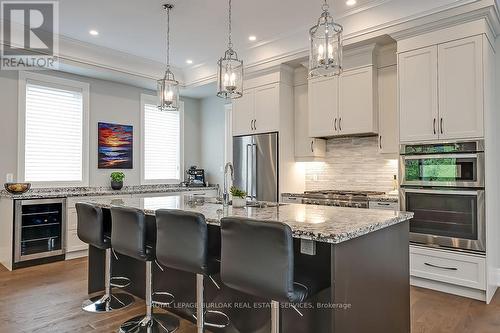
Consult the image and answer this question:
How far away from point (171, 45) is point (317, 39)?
3.22m

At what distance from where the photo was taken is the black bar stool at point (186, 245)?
2.08m

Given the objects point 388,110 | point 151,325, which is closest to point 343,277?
point 151,325

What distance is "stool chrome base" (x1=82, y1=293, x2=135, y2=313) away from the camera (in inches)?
119

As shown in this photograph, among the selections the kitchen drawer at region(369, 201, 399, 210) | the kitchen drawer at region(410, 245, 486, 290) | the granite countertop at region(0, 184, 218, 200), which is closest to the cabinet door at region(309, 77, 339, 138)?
the kitchen drawer at region(369, 201, 399, 210)

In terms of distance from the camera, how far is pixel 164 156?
21.6 feet

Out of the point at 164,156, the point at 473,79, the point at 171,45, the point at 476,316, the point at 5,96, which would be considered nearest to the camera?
the point at 476,316

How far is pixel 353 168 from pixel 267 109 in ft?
4.99

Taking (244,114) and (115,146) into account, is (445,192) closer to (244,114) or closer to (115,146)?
(244,114)

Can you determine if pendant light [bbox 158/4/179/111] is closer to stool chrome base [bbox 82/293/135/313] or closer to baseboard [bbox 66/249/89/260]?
stool chrome base [bbox 82/293/135/313]

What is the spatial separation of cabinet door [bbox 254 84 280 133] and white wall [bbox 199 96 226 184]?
5.31ft

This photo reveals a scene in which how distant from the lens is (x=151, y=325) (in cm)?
260

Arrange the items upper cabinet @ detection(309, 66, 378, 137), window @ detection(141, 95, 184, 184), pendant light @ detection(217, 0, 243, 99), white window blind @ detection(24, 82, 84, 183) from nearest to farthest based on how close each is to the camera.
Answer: pendant light @ detection(217, 0, 243, 99) → upper cabinet @ detection(309, 66, 378, 137) → white window blind @ detection(24, 82, 84, 183) → window @ detection(141, 95, 184, 184)

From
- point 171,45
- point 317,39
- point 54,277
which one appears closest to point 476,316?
point 317,39

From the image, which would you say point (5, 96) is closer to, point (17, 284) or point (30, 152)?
point (30, 152)
